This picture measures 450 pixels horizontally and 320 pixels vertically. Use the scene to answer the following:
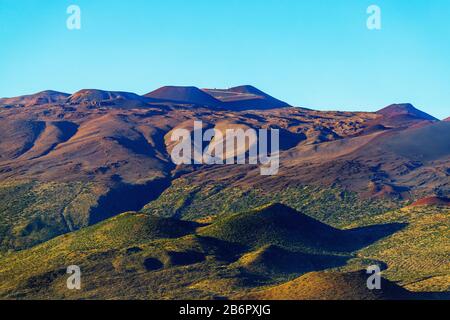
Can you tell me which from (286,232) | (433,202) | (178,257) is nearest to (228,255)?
(178,257)

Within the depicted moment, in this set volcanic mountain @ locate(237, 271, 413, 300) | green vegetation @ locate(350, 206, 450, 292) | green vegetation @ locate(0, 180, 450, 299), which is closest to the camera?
volcanic mountain @ locate(237, 271, 413, 300)

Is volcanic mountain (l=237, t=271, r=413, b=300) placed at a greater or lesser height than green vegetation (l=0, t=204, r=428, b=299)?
greater

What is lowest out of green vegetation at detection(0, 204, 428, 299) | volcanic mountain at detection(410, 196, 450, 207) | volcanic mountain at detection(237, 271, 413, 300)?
green vegetation at detection(0, 204, 428, 299)

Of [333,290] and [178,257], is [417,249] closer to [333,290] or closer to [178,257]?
[178,257]

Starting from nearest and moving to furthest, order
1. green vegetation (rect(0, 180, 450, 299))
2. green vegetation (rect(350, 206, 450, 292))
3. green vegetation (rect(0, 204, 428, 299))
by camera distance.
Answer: green vegetation (rect(0, 180, 450, 299)) < green vegetation (rect(0, 204, 428, 299)) < green vegetation (rect(350, 206, 450, 292))

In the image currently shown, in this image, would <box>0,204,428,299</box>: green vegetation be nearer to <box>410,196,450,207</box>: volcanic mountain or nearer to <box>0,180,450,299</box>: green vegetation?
<box>0,180,450,299</box>: green vegetation

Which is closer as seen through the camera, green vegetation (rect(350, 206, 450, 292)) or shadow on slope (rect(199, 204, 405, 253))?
green vegetation (rect(350, 206, 450, 292))

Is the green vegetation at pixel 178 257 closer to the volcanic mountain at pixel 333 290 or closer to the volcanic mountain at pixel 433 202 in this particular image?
the volcanic mountain at pixel 333 290

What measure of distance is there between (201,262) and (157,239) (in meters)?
16.4

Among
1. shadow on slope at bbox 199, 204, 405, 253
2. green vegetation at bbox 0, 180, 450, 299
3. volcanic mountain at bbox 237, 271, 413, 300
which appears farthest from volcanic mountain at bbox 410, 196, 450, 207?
volcanic mountain at bbox 237, 271, 413, 300

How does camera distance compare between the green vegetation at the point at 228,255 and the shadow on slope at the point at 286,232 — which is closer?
the green vegetation at the point at 228,255

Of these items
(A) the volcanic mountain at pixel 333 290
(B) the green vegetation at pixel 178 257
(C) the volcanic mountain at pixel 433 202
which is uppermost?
(C) the volcanic mountain at pixel 433 202

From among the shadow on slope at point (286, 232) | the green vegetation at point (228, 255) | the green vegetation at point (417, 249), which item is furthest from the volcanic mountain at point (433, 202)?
the shadow on slope at point (286, 232)

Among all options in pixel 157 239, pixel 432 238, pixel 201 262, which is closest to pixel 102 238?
pixel 157 239
